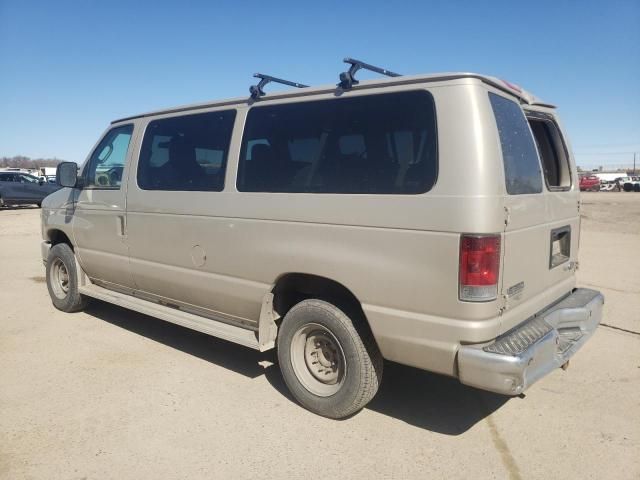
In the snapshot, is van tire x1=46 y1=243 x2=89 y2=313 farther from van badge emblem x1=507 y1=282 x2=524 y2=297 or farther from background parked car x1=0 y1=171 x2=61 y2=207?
background parked car x1=0 y1=171 x2=61 y2=207

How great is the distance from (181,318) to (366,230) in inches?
82.7

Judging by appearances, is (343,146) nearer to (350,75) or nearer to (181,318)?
(350,75)

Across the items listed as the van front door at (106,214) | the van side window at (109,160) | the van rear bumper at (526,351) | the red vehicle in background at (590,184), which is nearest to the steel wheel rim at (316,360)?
A: the van rear bumper at (526,351)

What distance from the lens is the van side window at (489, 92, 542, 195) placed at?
9.72 ft

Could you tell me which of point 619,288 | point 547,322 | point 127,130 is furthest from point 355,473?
point 619,288

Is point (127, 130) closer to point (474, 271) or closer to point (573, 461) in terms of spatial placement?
point (474, 271)

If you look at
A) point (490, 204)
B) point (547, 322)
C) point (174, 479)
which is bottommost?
point (174, 479)

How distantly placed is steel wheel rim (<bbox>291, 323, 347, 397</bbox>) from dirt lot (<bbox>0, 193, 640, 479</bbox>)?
0.24m

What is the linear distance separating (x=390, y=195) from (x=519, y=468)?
1780mm

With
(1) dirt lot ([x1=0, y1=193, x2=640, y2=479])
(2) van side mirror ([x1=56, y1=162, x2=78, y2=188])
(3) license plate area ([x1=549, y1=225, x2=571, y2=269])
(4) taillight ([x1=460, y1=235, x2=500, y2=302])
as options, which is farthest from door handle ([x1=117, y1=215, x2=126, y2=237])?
(3) license plate area ([x1=549, y1=225, x2=571, y2=269])

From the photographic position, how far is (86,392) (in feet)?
12.6

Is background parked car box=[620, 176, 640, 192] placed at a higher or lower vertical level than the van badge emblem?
higher

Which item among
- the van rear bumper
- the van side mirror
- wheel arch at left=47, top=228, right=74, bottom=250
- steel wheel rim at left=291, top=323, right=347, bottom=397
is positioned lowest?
steel wheel rim at left=291, top=323, right=347, bottom=397

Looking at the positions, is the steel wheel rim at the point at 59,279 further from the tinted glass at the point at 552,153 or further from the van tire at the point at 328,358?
the tinted glass at the point at 552,153
